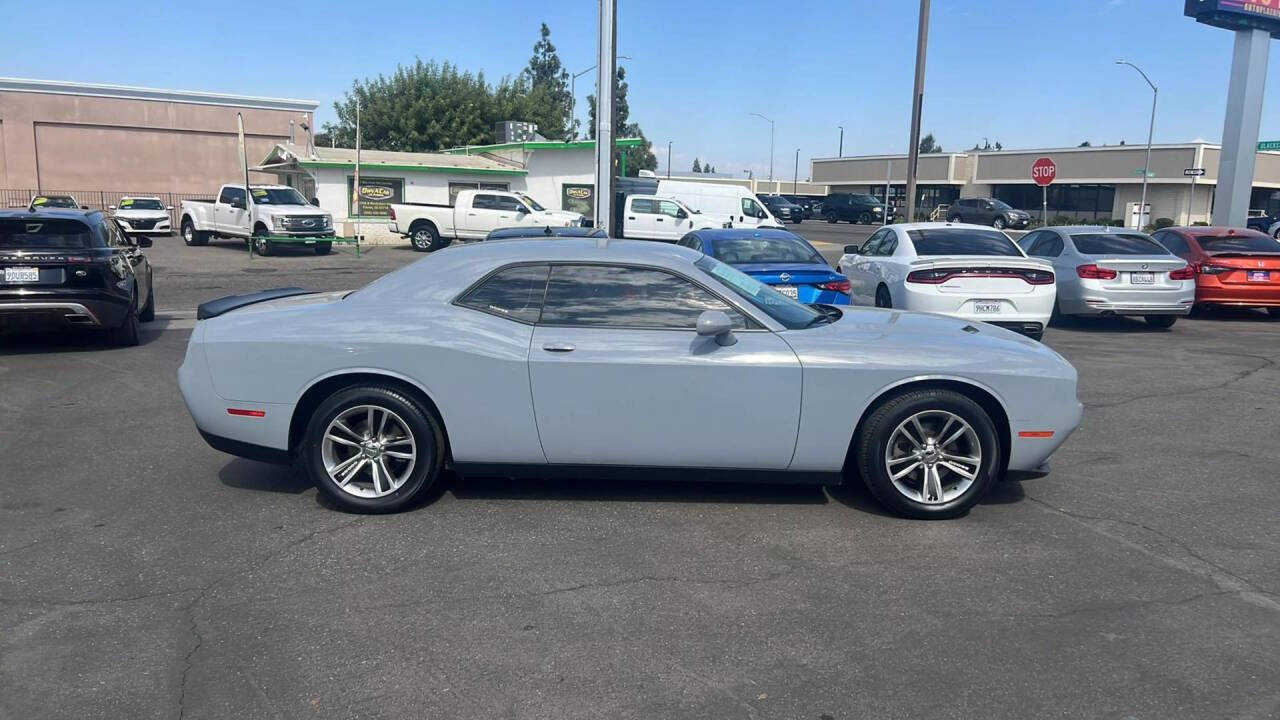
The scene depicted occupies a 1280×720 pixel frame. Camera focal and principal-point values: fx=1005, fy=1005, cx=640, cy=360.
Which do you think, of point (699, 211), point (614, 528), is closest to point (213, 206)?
point (699, 211)

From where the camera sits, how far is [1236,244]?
49.2 feet

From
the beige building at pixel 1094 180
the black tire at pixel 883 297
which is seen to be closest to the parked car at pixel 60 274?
the black tire at pixel 883 297

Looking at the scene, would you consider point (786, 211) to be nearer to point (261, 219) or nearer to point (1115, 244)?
point (261, 219)

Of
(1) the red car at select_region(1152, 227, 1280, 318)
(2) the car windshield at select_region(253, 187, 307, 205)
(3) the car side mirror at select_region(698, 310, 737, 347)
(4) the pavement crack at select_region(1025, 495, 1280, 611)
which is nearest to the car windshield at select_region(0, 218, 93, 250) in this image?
(3) the car side mirror at select_region(698, 310, 737, 347)

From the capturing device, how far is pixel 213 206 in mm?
29656

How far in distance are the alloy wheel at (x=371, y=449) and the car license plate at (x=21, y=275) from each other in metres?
6.19

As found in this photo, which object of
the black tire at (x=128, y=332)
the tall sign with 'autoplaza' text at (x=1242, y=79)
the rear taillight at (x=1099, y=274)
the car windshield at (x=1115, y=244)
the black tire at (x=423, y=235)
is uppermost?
the tall sign with 'autoplaza' text at (x=1242, y=79)

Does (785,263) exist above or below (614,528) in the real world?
above

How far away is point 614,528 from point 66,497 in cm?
319

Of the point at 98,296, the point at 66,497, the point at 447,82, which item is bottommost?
the point at 66,497

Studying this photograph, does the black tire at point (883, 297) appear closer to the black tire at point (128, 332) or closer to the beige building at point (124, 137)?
the black tire at point (128, 332)

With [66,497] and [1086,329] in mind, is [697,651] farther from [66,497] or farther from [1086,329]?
[1086,329]

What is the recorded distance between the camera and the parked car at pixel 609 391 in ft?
17.5

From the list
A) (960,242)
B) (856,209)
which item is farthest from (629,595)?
(856,209)
